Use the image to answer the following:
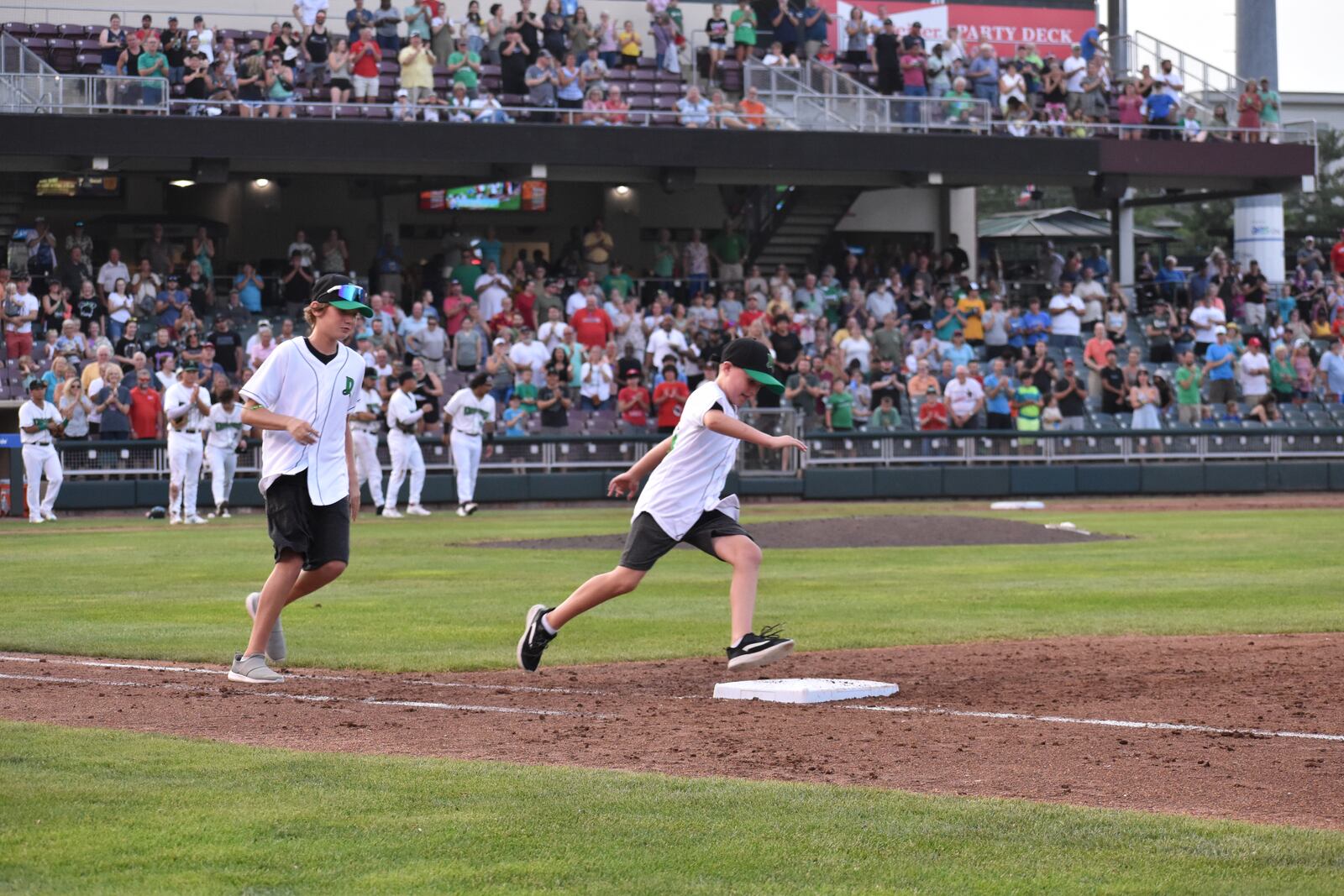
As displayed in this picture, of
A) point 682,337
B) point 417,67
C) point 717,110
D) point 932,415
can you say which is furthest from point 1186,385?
point 417,67

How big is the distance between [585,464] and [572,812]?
77.6 ft

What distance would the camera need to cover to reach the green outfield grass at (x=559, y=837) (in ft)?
16.7

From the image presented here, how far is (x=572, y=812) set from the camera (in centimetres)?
603

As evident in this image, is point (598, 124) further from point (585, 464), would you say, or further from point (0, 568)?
point (0, 568)

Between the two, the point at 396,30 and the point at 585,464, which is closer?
the point at 585,464

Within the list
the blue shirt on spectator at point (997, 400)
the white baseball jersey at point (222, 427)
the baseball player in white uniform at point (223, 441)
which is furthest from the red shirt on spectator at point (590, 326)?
the white baseball jersey at point (222, 427)

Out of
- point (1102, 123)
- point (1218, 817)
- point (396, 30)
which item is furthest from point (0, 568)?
point (1102, 123)

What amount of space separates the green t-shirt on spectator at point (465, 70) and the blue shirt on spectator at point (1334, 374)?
57.7 feet

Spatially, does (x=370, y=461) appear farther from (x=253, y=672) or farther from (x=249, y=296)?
(x=253, y=672)

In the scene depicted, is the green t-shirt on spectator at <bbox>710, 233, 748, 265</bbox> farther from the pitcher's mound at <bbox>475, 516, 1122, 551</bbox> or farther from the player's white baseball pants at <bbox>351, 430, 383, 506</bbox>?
the pitcher's mound at <bbox>475, 516, 1122, 551</bbox>

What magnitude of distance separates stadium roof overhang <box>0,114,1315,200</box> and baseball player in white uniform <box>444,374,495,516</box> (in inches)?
351

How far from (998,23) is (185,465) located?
1114 inches

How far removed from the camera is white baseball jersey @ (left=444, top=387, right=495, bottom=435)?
26.0 m

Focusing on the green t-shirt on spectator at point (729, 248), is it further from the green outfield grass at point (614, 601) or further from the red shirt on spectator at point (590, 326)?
the green outfield grass at point (614, 601)
